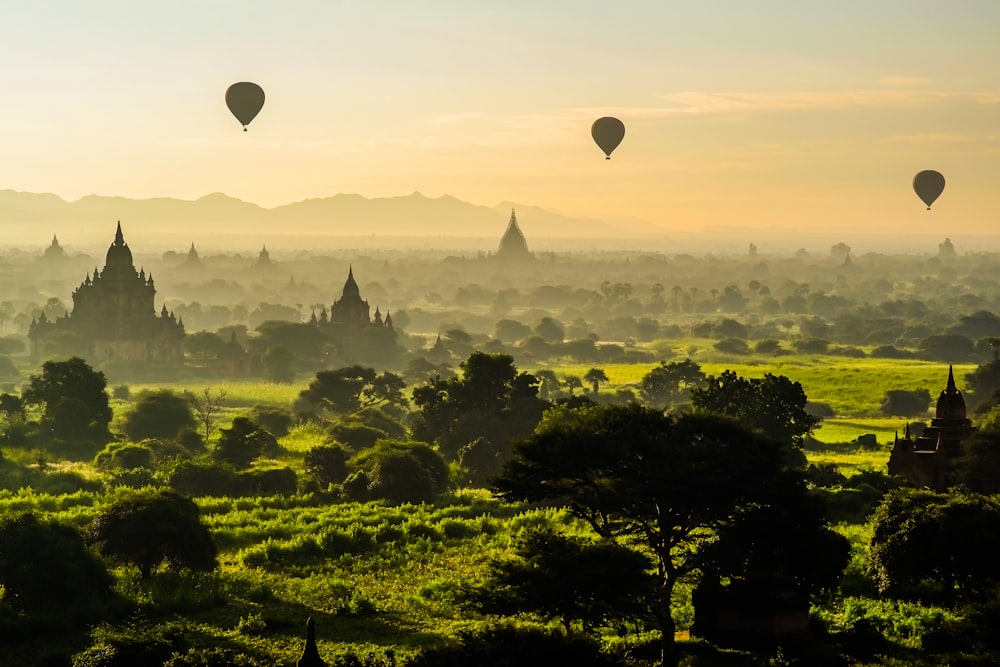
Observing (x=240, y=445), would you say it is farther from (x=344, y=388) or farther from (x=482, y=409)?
(x=344, y=388)

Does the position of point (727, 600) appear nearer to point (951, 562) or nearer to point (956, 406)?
point (951, 562)

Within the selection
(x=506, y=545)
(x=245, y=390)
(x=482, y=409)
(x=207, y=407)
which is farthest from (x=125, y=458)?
(x=245, y=390)

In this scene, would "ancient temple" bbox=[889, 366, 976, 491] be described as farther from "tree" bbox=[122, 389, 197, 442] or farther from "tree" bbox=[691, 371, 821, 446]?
"tree" bbox=[122, 389, 197, 442]

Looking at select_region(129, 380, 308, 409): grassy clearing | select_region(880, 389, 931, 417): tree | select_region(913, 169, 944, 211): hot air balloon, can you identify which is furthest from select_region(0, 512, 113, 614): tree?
select_region(913, 169, 944, 211): hot air balloon

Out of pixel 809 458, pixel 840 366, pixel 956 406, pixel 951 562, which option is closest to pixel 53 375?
pixel 809 458

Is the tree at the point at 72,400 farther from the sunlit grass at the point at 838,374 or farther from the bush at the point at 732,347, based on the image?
the bush at the point at 732,347

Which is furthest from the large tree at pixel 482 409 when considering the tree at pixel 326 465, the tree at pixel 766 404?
A: the tree at pixel 766 404
